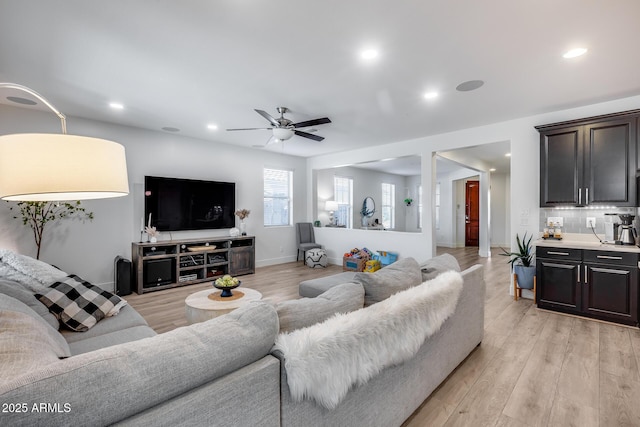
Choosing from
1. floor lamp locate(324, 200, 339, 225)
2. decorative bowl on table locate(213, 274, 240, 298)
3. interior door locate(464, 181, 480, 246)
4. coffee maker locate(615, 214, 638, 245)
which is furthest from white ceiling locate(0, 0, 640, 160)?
interior door locate(464, 181, 480, 246)

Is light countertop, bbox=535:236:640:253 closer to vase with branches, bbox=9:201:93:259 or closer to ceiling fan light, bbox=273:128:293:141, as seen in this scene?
ceiling fan light, bbox=273:128:293:141

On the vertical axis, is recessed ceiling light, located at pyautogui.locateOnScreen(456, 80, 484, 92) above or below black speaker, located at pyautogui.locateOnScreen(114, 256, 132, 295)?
above

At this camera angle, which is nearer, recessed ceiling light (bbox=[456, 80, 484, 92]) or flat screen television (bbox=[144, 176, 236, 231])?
recessed ceiling light (bbox=[456, 80, 484, 92])

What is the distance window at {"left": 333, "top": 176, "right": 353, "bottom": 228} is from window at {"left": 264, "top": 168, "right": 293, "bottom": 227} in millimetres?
1701

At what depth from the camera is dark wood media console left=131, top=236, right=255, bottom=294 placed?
458cm

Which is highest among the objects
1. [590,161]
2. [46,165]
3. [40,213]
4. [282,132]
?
[282,132]

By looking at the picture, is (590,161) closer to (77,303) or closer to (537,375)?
(537,375)

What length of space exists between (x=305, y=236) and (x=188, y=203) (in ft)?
9.45

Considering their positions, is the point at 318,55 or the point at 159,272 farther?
the point at 159,272

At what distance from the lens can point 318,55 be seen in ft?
8.54

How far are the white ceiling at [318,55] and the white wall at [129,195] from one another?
407 millimetres

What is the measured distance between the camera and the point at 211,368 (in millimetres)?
941

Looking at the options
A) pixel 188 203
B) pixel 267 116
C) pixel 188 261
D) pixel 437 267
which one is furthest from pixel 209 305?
pixel 188 203

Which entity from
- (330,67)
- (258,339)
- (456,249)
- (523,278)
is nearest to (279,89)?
(330,67)
